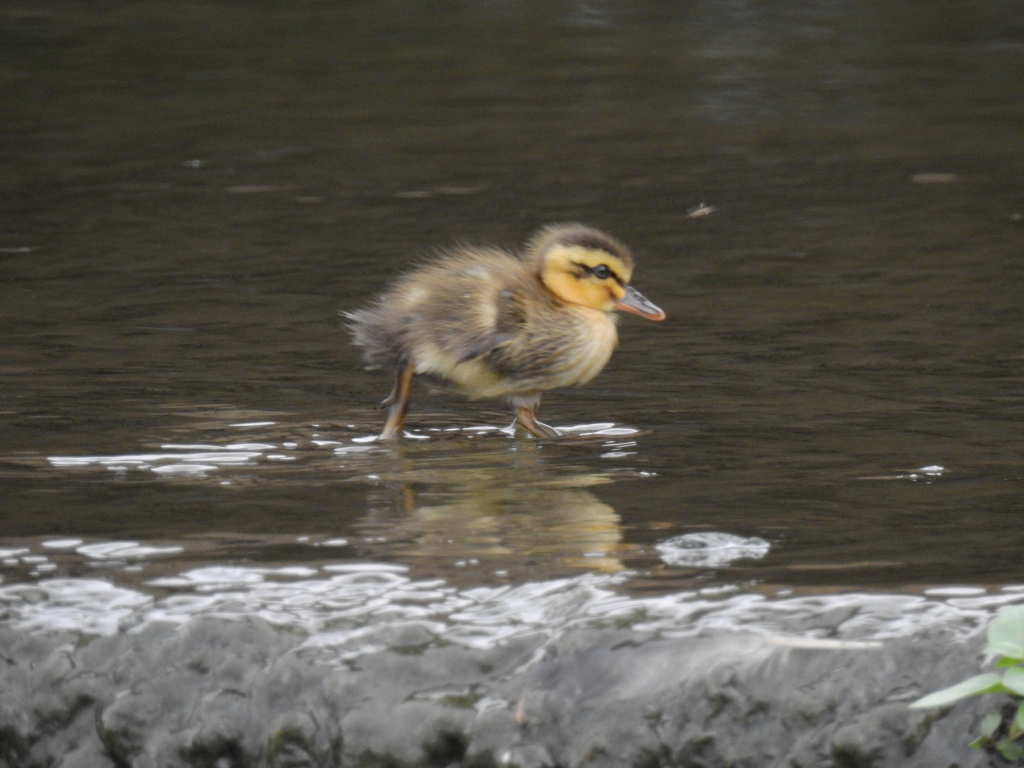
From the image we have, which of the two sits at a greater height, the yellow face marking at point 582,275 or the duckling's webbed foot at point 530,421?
the yellow face marking at point 582,275

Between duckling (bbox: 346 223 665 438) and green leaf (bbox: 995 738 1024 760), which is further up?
duckling (bbox: 346 223 665 438)

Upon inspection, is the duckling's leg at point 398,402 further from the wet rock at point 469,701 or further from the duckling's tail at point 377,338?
the wet rock at point 469,701

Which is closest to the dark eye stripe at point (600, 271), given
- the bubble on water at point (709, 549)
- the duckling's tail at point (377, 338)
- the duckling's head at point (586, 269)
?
the duckling's head at point (586, 269)

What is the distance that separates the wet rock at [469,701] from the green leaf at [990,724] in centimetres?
3

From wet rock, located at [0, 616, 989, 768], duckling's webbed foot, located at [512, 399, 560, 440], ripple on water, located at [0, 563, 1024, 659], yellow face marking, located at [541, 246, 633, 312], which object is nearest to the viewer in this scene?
wet rock, located at [0, 616, 989, 768]

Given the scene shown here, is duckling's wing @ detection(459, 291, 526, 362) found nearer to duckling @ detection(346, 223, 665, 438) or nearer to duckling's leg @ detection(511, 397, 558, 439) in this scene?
duckling @ detection(346, 223, 665, 438)

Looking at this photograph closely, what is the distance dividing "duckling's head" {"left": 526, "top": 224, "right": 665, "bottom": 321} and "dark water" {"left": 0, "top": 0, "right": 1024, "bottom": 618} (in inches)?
8.0

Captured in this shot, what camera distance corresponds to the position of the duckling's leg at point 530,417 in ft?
13.9

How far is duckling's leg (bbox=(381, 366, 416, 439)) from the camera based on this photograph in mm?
4246

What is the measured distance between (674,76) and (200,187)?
3.72 meters

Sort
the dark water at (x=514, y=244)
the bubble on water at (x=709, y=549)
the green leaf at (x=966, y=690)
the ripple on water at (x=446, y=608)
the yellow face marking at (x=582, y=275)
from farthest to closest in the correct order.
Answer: the yellow face marking at (x=582, y=275), the dark water at (x=514, y=244), the bubble on water at (x=709, y=549), the ripple on water at (x=446, y=608), the green leaf at (x=966, y=690)

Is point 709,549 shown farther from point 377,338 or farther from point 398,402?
point 377,338

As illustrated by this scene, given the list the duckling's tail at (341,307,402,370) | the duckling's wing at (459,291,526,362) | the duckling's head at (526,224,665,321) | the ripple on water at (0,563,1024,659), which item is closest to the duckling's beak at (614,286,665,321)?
the duckling's head at (526,224,665,321)

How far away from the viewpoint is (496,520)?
127 inches
